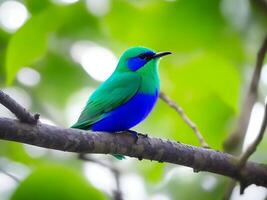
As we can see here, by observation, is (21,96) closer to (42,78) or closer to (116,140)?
(42,78)

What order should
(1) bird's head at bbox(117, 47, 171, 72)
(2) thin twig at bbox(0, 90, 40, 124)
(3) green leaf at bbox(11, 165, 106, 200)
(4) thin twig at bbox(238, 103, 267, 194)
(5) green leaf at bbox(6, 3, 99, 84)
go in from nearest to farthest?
1. (3) green leaf at bbox(11, 165, 106, 200)
2. (2) thin twig at bbox(0, 90, 40, 124)
3. (4) thin twig at bbox(238, 103, 267, 194)
4. (5) green leaf at bbox(6, 3, 99, 84)
5. (1) bird's head at bbox(117, 47, 171, 72)

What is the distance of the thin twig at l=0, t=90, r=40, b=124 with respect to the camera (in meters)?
2.00

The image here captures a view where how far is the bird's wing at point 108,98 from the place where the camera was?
3.26 m

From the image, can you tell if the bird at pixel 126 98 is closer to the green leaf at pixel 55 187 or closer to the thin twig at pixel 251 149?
the thin twig at pixel 251 149

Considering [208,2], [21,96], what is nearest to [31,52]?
[208,2]

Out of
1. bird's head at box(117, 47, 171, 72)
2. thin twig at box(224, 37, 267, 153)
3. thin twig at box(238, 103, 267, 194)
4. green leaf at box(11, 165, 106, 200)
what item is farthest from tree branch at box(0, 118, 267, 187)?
bird's head at box(117, 47, 171, 72)

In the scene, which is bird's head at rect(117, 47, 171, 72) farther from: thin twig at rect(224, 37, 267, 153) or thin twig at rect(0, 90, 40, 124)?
thin twig at rect(0, 90, 40, 124)

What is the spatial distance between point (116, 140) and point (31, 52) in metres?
0.56

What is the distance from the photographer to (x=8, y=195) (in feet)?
6.50

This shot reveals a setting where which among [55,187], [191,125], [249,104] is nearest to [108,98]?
[191,125]

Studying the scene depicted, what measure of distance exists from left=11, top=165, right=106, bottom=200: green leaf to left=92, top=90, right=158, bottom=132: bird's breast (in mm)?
1300

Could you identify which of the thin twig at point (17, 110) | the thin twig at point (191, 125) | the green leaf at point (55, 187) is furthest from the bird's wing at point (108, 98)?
the green leaf at point (55, 187)

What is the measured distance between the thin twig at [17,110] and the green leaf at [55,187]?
0.26 m

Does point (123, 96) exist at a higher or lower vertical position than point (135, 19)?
lower
